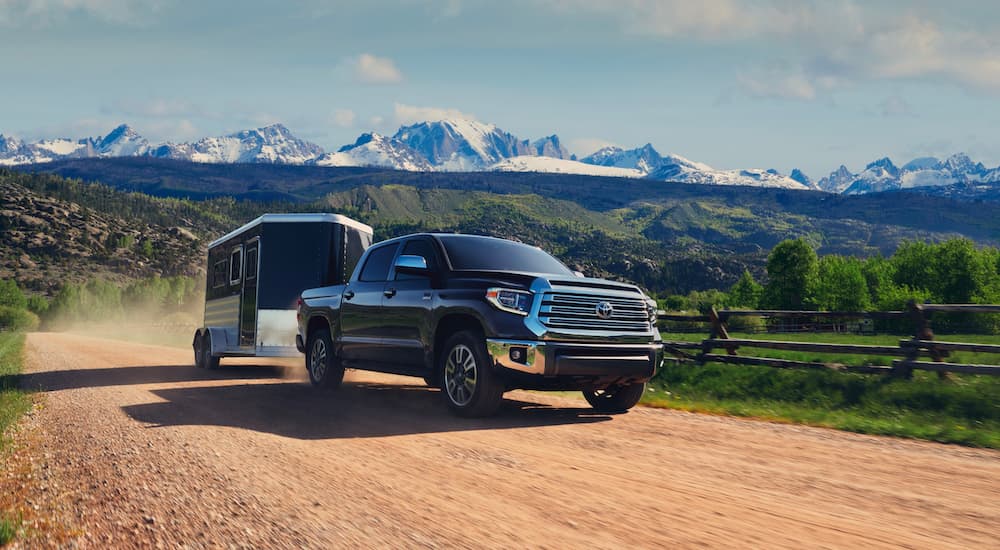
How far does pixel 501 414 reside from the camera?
9.22m

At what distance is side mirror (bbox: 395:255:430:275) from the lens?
30.6ft

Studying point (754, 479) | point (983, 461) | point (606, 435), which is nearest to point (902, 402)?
point (983, 461)

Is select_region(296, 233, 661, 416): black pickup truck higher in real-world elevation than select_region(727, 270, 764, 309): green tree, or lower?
lower

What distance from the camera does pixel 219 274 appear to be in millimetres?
17938

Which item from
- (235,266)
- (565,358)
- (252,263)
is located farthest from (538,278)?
(235,266)

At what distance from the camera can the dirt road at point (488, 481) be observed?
4.17 m

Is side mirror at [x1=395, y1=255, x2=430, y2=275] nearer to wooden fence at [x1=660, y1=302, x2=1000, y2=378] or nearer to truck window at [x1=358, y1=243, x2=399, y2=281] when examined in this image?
truck window at [x1=358, y1=243, x2=399, y2=281]

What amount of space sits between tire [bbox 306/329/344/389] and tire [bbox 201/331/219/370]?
5.32 m

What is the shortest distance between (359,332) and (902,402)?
786 centimetres

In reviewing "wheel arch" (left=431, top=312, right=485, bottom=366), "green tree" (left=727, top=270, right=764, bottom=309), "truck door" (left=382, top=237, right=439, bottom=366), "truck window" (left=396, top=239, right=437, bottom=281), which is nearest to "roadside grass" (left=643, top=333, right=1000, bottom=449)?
"wheel arch" (left=431, top=312, right=485, bottom=366)

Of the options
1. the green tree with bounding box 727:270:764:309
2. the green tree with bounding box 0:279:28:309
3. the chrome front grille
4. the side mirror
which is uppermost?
the green tree with bounding box 727:270:764:309

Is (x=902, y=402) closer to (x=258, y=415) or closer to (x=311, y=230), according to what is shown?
(x=258, y=415)

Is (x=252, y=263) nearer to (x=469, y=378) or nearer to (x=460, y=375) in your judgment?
(x=460, y=375)

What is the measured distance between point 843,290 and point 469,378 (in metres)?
95.1
